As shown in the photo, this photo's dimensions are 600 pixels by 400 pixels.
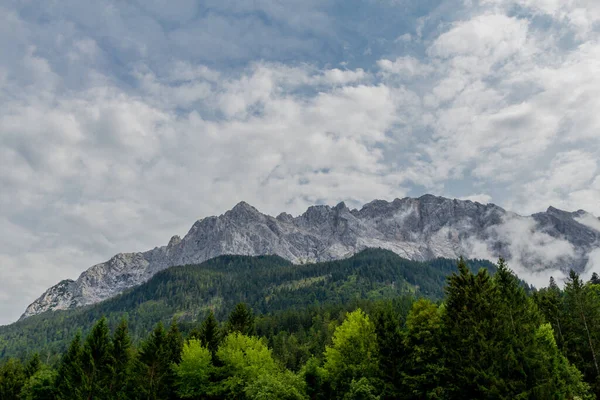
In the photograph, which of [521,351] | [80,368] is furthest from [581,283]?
[80,368]

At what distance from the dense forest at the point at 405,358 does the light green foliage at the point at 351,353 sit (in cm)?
13

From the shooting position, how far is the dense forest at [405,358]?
126ft

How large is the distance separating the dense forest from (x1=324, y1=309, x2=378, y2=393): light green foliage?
0.42 ft

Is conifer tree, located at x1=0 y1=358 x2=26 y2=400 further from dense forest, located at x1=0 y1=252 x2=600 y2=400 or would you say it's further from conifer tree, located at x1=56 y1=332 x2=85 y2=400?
conifer tree, located at x1=56 y1=332 x2=85 y2=400

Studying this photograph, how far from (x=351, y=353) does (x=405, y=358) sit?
26.9 ft

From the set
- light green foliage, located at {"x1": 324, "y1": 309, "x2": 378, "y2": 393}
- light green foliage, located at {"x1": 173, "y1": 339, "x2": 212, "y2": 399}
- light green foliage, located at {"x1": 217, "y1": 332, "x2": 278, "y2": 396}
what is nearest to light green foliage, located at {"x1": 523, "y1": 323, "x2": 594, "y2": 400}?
light green foliage, located at {"x1": 324, "y1": 309, "x2": 378, "y2": 393}

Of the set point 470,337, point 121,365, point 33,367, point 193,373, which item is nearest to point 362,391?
point 470,337

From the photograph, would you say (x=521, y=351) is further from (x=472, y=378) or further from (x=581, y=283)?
(x=581, y=283)

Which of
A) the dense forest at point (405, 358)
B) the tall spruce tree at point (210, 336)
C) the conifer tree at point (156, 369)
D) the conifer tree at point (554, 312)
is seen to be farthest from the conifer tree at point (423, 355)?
the conifer tree at point (156, 369)

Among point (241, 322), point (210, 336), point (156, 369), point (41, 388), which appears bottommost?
point (41, 388)

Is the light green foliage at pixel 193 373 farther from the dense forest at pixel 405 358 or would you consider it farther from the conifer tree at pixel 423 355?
the conifer tree at pixel 423 355

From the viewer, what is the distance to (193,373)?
5541 centimetres

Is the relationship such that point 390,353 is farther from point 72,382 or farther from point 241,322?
point 72,382

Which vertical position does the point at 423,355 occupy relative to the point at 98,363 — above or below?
below
